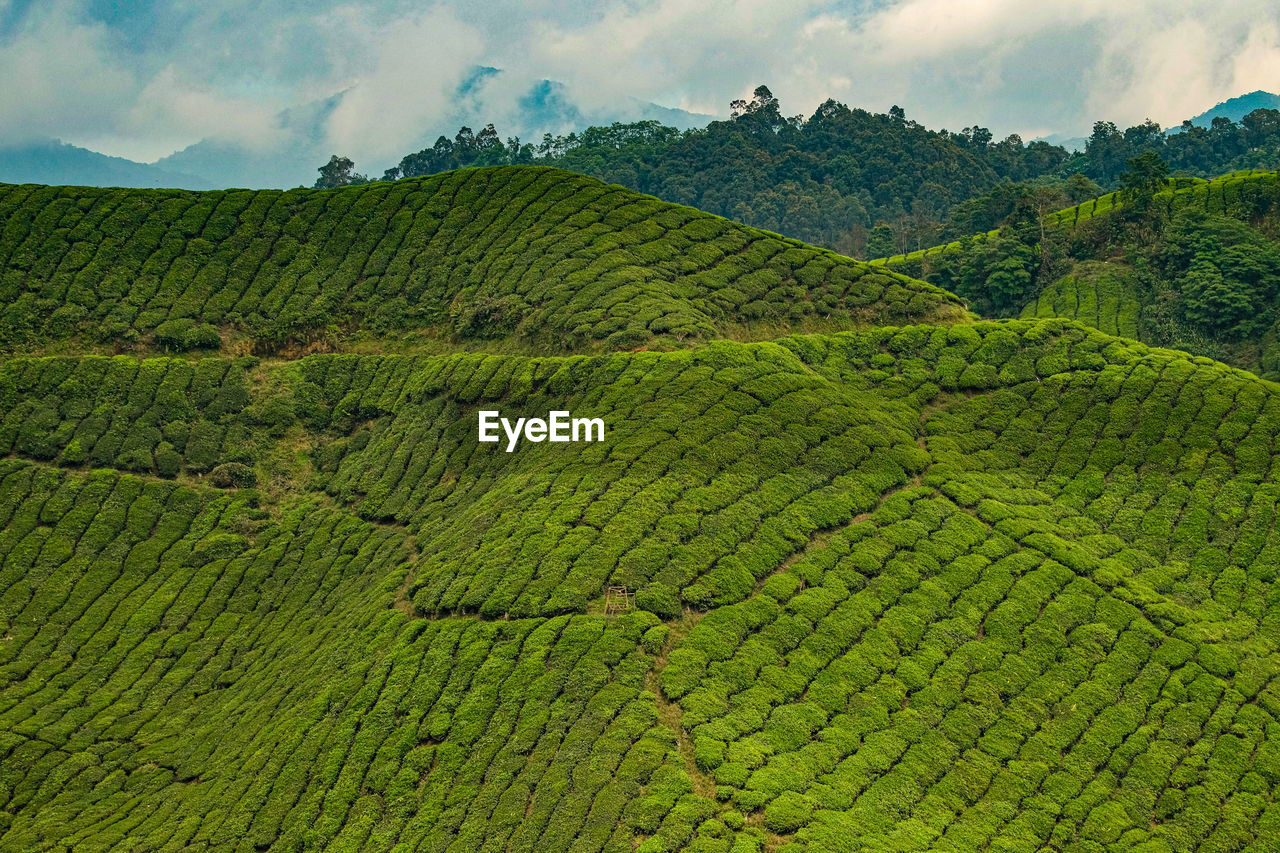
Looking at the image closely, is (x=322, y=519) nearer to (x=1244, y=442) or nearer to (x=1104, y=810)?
(x=1104, y=810)

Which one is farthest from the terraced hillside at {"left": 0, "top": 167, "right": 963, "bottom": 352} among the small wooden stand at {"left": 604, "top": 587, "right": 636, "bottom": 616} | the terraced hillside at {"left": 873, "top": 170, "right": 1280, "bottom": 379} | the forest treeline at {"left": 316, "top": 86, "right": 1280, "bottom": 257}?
the forest treeline at {"left": 316, "top": 86, "right": 1280, "bottom": 257}

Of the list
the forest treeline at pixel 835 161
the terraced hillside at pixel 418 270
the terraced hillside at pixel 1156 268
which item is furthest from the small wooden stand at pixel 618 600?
the forest treeline at pixel 835 161

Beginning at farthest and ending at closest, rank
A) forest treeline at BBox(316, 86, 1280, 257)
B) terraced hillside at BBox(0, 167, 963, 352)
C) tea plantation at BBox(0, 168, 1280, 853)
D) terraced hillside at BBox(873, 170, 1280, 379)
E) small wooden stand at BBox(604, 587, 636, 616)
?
forest treeline at BBox(316, 86, 1280, 257)
terraced hillside at BBox(873, 170, 1280, 379)
terraced hillside at BBox(0, 167, 963, 352)
small wooden stand at BBox(604, 587, 636, 616)
tea plantation at BBox(0, 168, 1280, 853)

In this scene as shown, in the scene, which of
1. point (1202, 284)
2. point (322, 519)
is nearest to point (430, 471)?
point (322, 519)

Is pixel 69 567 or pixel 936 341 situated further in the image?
pixel 936 341

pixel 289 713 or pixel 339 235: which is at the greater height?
pixel 339 235

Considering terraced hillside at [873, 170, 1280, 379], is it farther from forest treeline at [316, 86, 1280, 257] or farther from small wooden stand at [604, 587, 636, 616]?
small wooden stand at [604, 587, 636, 616]

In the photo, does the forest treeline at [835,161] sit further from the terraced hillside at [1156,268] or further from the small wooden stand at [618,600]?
the small wooden stand at [618,600]
